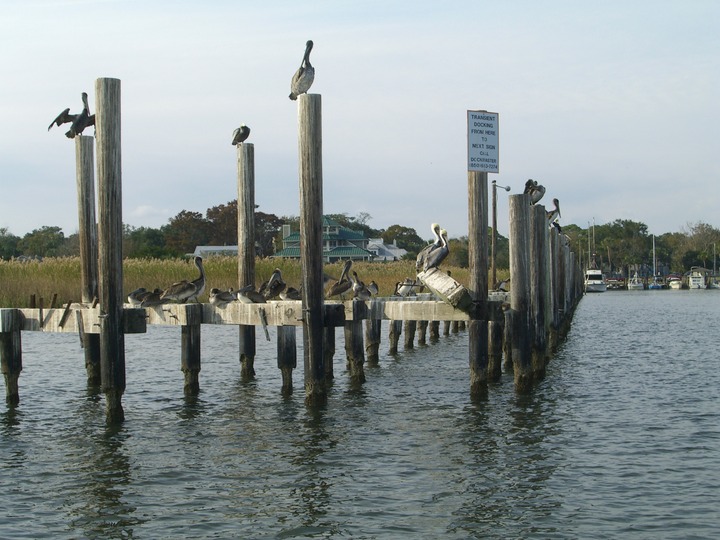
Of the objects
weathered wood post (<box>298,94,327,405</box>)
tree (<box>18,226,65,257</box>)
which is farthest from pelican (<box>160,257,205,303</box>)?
tree (<box>18,226,65,257</box>)

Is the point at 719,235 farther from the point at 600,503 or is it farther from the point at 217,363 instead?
the point at 600,503

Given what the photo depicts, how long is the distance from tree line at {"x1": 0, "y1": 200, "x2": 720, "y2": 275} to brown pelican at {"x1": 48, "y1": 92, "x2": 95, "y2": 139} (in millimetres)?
44681

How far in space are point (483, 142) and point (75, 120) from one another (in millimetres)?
7224

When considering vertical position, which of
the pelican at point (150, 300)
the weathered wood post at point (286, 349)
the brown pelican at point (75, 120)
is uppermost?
the brown pelican at point (75, 120)

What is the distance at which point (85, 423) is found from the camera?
46.5 ft

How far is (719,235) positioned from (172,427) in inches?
5772

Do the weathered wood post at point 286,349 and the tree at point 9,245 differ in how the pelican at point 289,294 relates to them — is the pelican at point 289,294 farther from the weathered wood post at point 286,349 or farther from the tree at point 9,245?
the tree at point 9,245

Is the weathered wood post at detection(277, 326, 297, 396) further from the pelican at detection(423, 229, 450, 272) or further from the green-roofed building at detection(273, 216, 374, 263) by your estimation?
the green-roofed building at detection(273, 216, 374, 263)

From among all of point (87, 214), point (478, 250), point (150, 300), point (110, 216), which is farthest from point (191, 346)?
point (478, 250)

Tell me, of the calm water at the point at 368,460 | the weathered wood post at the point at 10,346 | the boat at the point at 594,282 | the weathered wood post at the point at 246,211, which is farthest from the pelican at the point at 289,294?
the boat at the point at 594,282

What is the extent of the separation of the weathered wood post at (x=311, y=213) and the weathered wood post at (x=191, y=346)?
217 cm

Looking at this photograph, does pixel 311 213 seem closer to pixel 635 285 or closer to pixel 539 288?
pixel 539 288

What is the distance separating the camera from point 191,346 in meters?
15.4

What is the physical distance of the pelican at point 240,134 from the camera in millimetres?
17797
